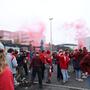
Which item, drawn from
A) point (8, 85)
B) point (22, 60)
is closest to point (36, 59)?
point (22, 60)

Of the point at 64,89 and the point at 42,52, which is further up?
the point at 42,52

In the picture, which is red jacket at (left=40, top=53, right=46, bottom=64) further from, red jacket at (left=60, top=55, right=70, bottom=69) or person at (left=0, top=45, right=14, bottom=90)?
person at (left=0, top=45, right=14, bottom=90)

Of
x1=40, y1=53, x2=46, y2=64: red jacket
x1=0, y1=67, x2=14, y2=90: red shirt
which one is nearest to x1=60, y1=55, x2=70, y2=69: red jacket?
x1=40, y1=53, x2=46, y2=64: red jacket

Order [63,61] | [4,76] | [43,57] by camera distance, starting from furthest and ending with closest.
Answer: [63,61], [43,57], [4,76]

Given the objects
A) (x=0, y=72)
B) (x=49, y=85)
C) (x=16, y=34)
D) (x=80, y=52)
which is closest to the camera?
(x=0, y=72)

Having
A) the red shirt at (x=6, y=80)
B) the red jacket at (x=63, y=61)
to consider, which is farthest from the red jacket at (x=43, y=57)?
the red shirt at (x=6, y=80)

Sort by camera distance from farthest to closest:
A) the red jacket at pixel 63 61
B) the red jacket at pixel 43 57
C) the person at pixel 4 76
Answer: the red jacket at pixel 63 61 < the red jacket at pixel 43 57 < the person at pixel 4 76

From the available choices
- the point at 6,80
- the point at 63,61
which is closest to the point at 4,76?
the point at 6,80

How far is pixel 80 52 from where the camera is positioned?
16328mm

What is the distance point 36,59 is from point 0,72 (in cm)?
1095

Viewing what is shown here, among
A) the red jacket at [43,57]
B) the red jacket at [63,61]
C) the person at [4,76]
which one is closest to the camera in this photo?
the person at [4,76]

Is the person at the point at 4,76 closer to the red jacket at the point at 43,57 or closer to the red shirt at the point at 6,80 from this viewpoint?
the red shirt at the point at 6,80

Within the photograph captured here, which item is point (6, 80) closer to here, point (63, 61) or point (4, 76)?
point (4, 76)

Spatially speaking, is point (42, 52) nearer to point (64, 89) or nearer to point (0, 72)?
point (64, 89)
